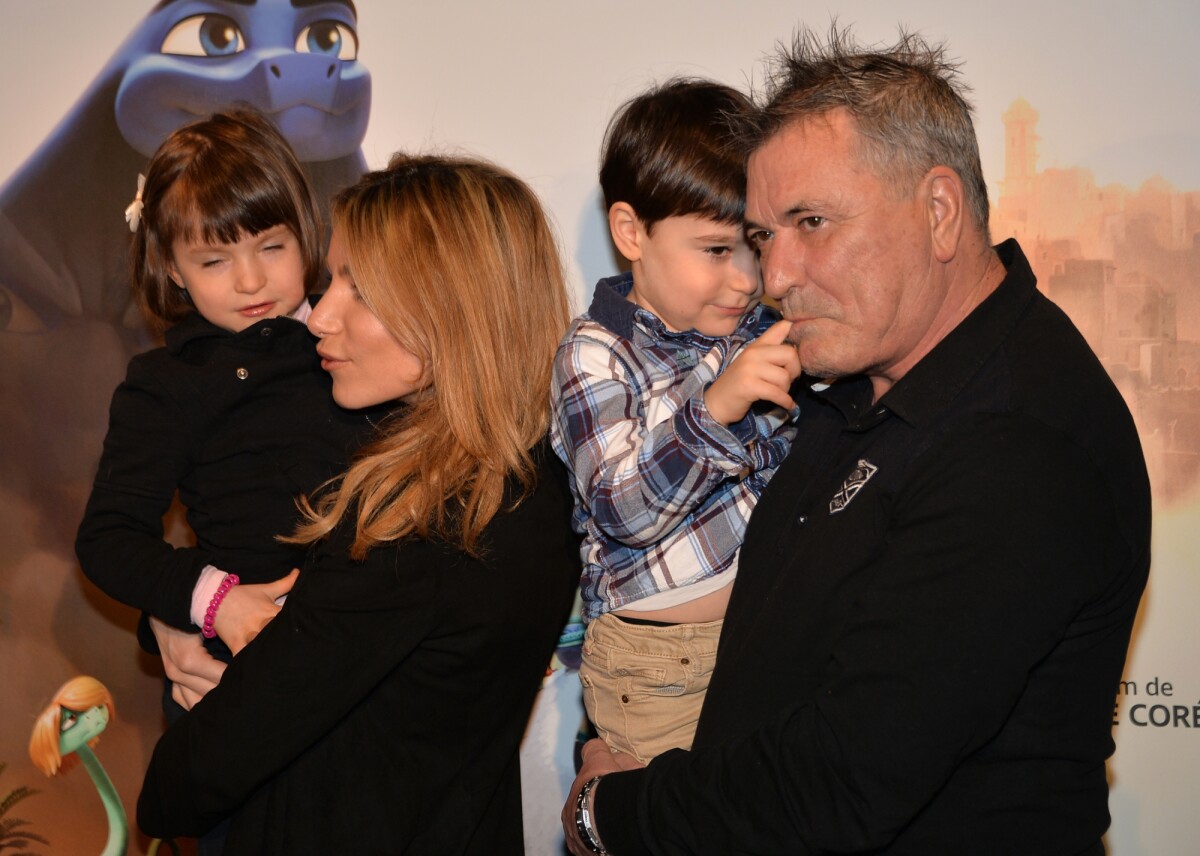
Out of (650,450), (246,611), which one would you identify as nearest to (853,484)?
(650,450)

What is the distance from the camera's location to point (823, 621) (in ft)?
4.93

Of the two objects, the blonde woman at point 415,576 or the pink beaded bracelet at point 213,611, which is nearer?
the blonde woman at point 415,576

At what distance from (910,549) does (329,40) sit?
2.16 metres

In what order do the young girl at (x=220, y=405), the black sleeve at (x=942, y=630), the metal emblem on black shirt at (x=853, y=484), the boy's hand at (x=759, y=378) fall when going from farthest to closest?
the young girl at (x=220, y=405)
the boy's hand at (x=759, y=378)
the metal emblem on black shirt at (x=853, y=484)
the black sleeve at (x=942, y=630)

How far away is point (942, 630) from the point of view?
1305 mm

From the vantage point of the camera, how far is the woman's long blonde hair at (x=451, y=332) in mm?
1815

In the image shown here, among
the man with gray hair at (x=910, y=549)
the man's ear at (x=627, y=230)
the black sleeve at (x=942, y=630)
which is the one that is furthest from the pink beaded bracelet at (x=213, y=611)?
the black sleeve at (x=942, y=630)

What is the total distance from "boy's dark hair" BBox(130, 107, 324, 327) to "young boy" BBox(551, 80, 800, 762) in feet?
2.37

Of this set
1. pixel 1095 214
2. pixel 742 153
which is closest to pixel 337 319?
pixel 742 153

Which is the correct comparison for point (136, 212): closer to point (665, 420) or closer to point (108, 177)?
point (108, 177)

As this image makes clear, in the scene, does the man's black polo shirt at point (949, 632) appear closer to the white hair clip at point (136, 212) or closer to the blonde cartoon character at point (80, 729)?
the white hair clip at point (136, 212)

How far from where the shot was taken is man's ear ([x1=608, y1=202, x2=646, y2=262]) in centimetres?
218

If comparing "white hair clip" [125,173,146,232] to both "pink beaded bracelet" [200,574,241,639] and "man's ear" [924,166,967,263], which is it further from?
"man's ear" [924,166,967,263]

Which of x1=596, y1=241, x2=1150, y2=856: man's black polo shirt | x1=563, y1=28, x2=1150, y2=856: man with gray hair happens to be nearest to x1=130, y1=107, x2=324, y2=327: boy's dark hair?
x1=563, y1=28, x2=1150, y2=856: man with gray hair
